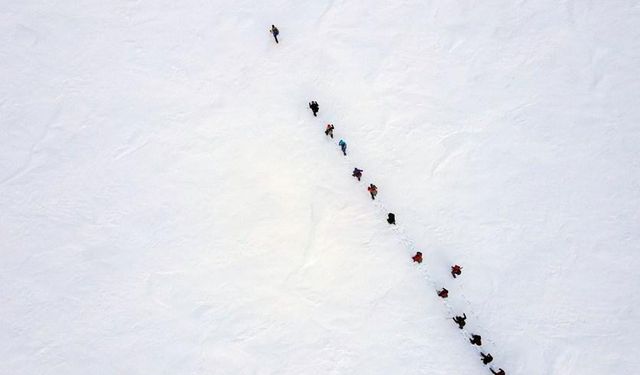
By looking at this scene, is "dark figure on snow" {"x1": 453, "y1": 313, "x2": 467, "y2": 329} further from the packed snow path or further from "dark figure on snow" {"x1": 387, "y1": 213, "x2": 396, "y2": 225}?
"dark figure on snow" {"x1": 387, "y1": 213, "x2": 396, "y2": 225}

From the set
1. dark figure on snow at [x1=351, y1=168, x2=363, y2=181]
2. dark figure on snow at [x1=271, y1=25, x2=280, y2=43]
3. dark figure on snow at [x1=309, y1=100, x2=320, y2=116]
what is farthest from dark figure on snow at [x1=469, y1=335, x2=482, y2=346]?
dark figure on snow at [x1=271, y1=25, x2=280, y2=43]

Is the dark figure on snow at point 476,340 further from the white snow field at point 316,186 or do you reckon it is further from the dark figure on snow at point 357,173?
the dark figure on snow at point 357,173

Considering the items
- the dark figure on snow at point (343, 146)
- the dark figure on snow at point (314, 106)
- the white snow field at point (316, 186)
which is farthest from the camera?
the dark figure on snow at point (314, 106)

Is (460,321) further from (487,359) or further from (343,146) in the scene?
(343,146)

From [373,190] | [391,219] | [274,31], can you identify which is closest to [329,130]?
[373,190]

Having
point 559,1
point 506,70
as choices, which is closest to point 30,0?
point 506,70

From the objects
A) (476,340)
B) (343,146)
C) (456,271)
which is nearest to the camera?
(476,340)

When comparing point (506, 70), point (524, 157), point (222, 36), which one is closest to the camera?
point (524, 157)

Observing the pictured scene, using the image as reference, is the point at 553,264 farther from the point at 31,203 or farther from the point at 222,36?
the point at 31,203

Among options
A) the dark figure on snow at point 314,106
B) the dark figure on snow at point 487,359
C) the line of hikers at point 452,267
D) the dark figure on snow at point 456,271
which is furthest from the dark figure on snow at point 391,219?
the dark figure on snow at point 314,106
